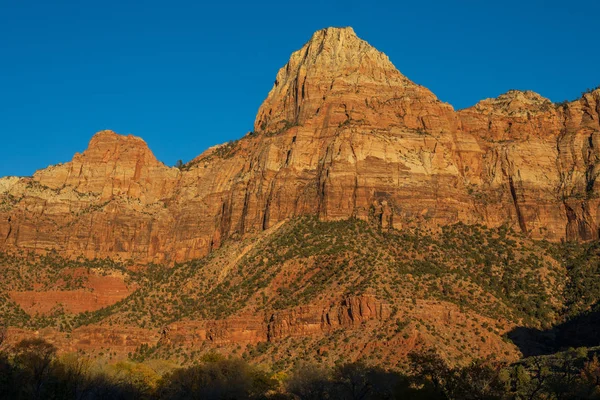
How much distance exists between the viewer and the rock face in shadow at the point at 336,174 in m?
140

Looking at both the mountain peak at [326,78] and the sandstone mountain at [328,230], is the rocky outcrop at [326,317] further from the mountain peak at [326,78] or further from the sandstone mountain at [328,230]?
the mountain peak at [326,78]

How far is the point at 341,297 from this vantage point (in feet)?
380

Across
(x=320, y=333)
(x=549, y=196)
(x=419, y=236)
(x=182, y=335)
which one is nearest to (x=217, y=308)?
(x=182, y=335)

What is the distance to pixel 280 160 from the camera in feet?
493

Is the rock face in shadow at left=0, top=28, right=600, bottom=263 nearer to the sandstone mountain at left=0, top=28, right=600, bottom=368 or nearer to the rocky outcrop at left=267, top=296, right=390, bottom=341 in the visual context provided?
the sandstone mountain at left=0, top=28, right=600, bottom=368

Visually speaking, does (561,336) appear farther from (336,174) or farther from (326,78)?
(326,78)

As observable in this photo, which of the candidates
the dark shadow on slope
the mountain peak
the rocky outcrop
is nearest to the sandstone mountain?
the rocky outcrop

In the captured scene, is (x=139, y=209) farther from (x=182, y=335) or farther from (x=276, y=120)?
(x=182, y=335)

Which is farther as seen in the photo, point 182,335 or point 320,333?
point 182,335

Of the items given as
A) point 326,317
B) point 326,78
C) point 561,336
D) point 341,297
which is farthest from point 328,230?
point 561,336

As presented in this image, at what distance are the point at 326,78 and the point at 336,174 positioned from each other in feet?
82.9

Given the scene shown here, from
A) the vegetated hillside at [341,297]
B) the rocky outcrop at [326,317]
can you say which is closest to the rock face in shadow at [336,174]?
the vegetated hillside at [341,297]

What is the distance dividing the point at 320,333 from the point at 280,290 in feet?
42.3

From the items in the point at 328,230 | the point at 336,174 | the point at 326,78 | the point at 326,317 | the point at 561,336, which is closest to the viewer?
the point at 326,317
